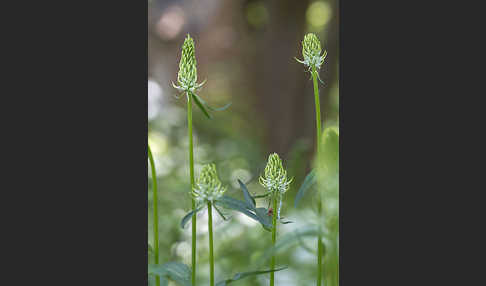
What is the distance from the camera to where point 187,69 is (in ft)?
4.66

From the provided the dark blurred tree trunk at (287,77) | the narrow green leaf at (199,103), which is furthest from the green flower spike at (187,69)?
the dark blurred tree trunk at (287,77)

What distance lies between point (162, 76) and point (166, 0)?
0.21 m

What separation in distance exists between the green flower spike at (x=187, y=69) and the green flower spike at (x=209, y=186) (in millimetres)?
230

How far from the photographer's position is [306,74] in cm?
150

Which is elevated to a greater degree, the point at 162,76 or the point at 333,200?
the point at 162,76

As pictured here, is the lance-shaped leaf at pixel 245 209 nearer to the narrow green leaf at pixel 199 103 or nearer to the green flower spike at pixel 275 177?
the green flower spike at pixel 275 177

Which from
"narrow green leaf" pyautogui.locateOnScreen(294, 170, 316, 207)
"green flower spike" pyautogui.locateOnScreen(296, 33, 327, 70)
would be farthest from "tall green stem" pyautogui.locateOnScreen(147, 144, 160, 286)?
"green flower spike" pyautogui.locateOnScreen(296, 33, 327, 70)

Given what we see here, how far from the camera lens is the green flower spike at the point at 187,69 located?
4.67ft

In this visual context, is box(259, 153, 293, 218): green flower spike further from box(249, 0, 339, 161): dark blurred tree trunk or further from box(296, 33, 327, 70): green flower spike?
box(296, 33, 327, 70): green flower spike

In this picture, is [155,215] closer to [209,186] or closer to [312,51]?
[209,186]

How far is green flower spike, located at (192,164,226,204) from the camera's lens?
4.46 feet

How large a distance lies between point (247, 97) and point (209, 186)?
311mm

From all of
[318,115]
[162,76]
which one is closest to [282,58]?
[318,115]

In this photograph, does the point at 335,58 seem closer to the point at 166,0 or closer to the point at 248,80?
the point at 248,80
